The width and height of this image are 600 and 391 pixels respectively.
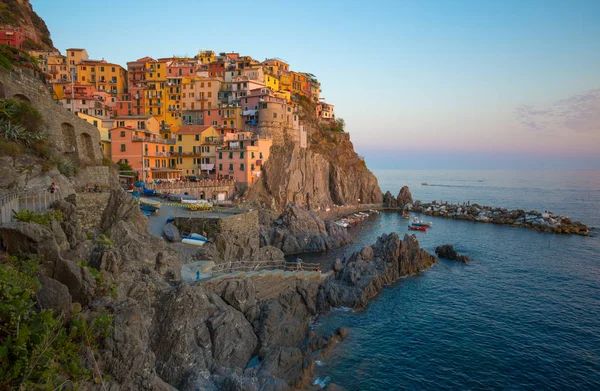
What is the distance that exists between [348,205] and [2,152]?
206 ft

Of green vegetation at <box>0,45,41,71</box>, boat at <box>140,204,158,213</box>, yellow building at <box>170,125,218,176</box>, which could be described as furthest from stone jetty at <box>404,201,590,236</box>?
green vegetation at <box>0,45,41,71</box>

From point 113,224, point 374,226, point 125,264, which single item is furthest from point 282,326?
point 374,226

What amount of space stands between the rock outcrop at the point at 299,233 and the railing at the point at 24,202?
2599 cm

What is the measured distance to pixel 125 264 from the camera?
642 inches

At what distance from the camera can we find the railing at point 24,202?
48.6ft

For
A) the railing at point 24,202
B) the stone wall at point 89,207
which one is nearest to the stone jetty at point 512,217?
the stone wall at point 89,207

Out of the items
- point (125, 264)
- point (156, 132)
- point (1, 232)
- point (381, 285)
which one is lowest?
point (381, 285)

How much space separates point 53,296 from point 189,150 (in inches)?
2122

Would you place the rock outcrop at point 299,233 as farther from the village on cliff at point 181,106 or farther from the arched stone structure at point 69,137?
the arched stone structure at point 69,137

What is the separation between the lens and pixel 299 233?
45.6 meters

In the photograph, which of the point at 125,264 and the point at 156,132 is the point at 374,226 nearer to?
the point at 156,132

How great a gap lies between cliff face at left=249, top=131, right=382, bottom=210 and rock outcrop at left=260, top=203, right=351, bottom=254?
12.4 metres

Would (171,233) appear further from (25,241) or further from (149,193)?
(149,193)

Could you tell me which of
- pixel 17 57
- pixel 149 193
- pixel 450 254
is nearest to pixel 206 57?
pixel 149 193
